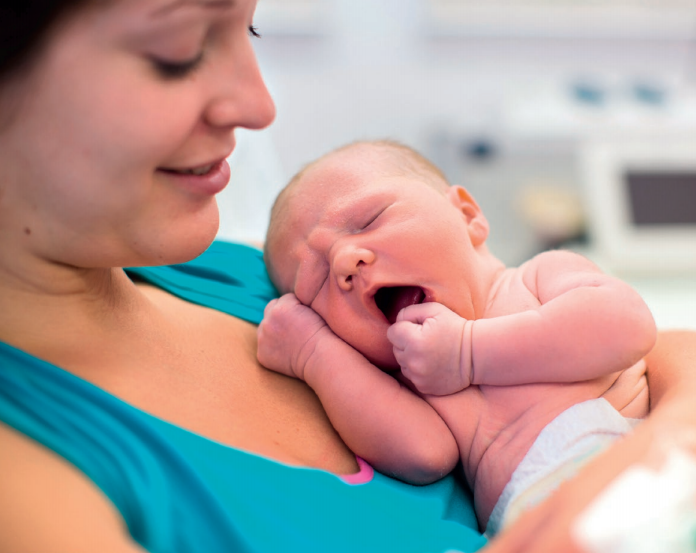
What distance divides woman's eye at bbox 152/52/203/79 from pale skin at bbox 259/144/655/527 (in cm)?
33

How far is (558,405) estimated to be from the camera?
83cm

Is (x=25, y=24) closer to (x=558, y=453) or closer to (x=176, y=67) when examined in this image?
(x=176, y=67)

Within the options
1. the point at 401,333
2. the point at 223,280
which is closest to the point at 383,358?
the point at 401,333

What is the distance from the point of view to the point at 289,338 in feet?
3.06

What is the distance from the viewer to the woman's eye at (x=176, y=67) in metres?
0.65

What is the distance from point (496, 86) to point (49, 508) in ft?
8.62

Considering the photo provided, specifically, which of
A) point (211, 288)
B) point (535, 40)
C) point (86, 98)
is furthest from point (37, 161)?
point (535, 40)

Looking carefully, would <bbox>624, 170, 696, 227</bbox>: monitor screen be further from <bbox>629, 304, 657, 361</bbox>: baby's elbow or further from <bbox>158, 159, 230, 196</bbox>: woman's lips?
<bbox>158, 159, 230, 196</bbox>: woman's lips

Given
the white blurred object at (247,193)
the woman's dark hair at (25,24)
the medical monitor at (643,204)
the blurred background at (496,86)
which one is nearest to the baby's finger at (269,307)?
the woman's dark hair at (25,24)

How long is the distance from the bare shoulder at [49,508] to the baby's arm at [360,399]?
33 cm

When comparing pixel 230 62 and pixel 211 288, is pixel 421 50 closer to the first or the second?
pixel 211 288

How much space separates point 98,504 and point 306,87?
2418 mm

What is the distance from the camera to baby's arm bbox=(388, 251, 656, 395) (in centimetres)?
80

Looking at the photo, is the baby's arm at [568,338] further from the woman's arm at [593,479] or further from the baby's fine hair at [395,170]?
the baby's fine hair at [395,170]
